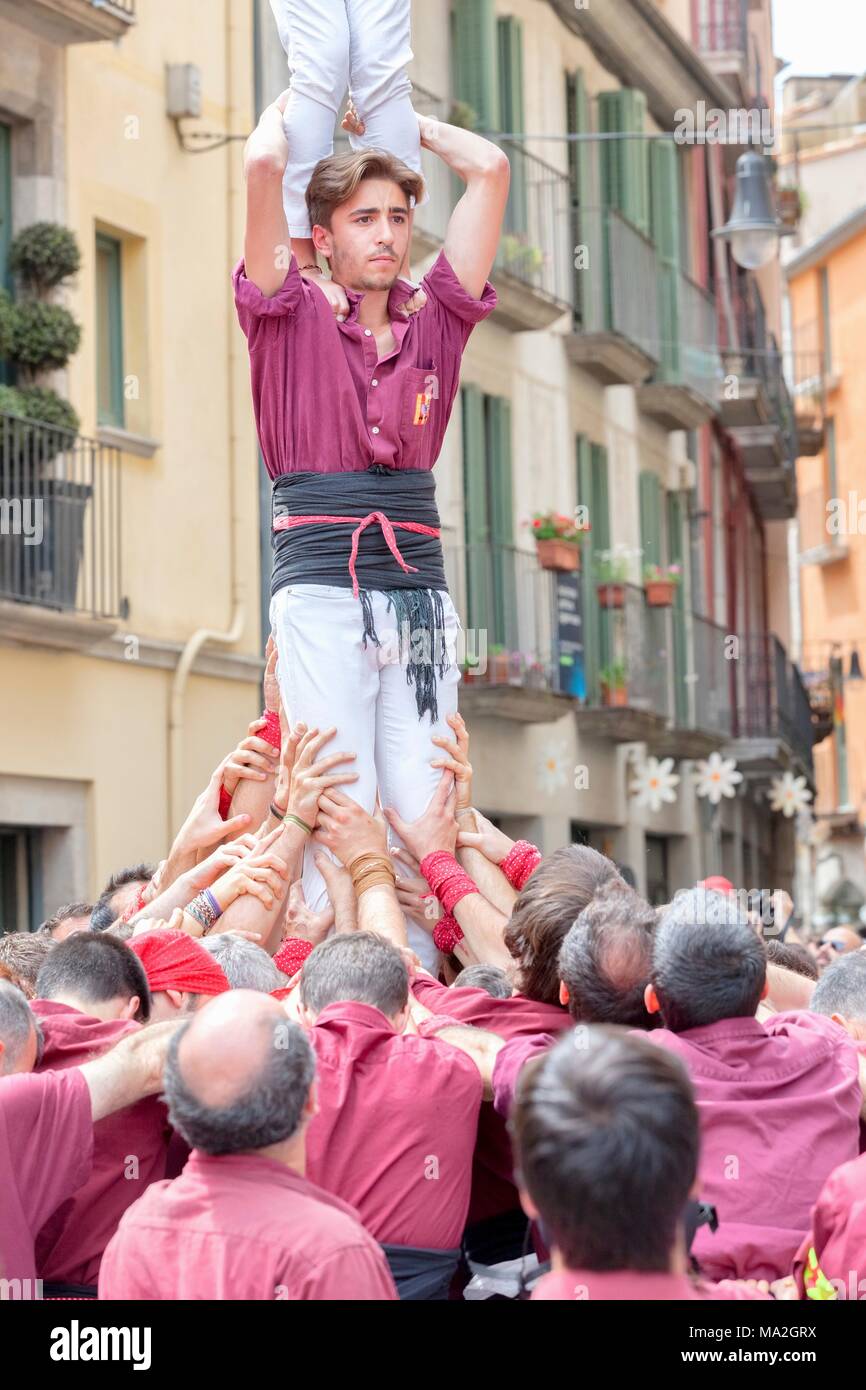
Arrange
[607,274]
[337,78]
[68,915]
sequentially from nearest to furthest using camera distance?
[337,78] < [68,915] < [607,274]

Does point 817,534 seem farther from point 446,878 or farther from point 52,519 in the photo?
point 446,878

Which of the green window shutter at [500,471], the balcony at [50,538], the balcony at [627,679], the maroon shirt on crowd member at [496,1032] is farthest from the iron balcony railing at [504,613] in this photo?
the maroon shirt on crowd member at [496,1032]

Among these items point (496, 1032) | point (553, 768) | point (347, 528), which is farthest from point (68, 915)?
point (553, 768)

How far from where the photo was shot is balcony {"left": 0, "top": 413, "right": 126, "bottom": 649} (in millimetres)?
13562

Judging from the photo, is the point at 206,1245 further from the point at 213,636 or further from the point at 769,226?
the point at 769,226

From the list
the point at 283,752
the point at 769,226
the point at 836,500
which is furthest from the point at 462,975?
the point at 836,500

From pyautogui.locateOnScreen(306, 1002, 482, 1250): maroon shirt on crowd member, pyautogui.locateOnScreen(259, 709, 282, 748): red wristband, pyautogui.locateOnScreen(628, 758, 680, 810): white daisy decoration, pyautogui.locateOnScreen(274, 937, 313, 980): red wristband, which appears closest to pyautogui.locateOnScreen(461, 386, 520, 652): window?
pyautogui.locateOnScreen(628, 758, 680, 810): white daisy decoration

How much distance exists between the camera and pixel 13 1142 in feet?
14.4

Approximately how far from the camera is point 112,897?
25.9ft

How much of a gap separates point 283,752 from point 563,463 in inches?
638

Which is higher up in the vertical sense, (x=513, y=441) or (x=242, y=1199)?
(x=513, y=441)

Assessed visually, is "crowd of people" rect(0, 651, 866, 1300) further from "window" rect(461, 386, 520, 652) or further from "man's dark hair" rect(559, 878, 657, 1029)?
"window" rect(461, 386, 520, 652)

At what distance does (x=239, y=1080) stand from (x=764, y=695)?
82.6 feet

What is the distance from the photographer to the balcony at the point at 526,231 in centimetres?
1928
